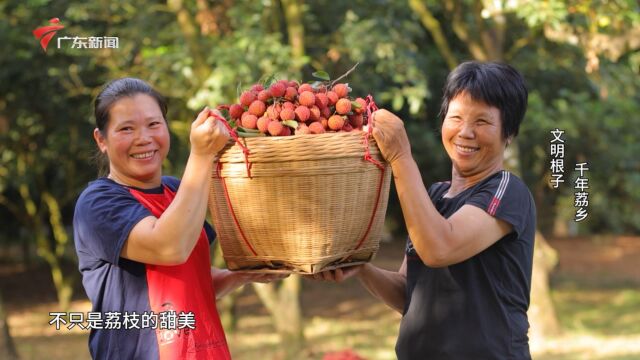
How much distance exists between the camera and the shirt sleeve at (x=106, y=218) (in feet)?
8.32

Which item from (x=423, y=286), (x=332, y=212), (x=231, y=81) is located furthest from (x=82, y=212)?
(x=231, y=81)

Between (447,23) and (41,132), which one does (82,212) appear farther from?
(41,132)

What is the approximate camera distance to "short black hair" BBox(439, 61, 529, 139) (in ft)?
8.92

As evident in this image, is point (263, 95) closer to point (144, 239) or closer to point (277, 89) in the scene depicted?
point (277, 89)

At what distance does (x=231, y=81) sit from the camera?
743cm

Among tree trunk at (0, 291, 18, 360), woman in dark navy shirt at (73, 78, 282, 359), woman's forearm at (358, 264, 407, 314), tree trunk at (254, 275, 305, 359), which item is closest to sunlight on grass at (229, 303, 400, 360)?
tree trunk at (254, 275, 305, 359)

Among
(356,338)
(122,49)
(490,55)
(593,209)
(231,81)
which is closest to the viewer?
(231,81)

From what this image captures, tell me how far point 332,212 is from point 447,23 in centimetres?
944

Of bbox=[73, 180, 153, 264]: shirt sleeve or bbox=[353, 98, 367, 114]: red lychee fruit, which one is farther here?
bbox=[353, 98, 367, 114]: red lychee fruit

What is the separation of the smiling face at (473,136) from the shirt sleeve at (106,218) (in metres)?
1.04

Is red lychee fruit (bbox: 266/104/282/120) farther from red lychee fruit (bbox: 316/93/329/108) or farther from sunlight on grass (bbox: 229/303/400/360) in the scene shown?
sunlight on grass (bbox: 229/303/400/360)

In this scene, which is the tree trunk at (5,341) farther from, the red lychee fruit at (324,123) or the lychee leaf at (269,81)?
the red lychee fruit at (324,123)

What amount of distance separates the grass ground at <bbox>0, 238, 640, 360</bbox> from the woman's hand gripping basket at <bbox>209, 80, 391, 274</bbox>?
6409mm

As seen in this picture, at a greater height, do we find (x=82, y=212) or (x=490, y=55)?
(x=490, y=55)
